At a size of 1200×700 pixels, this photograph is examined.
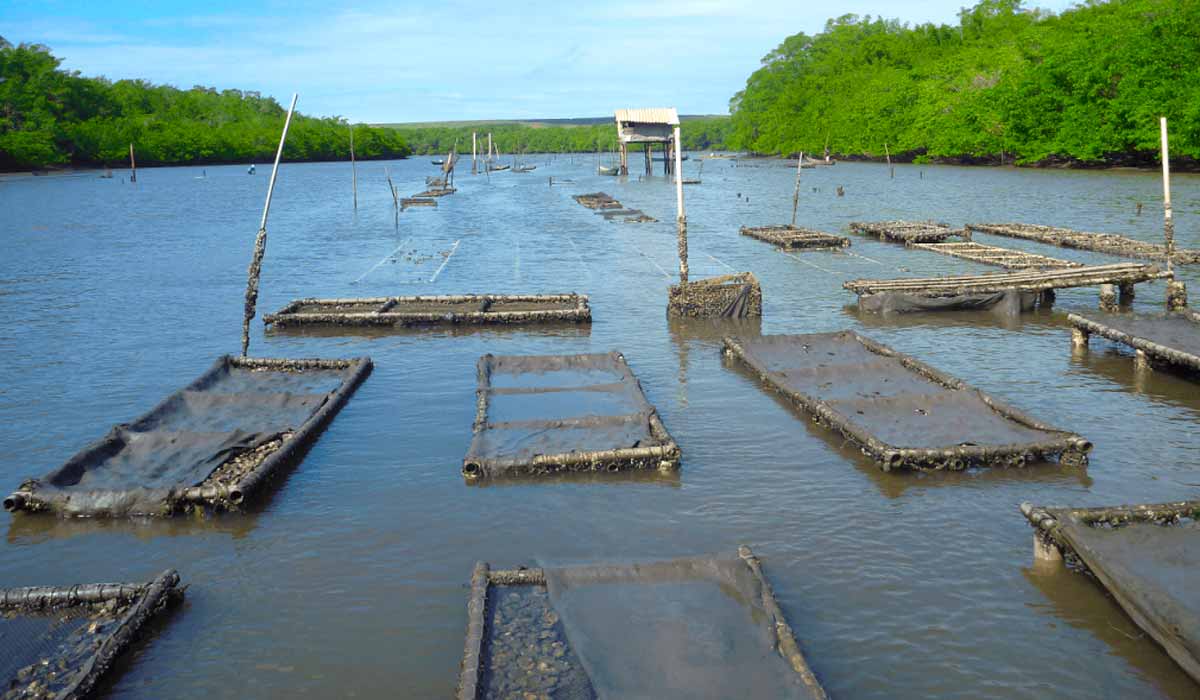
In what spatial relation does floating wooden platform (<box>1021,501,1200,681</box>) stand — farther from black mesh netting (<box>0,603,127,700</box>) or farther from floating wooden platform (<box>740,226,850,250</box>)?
floating wooden platform (<box>740,226,850,250</box>)

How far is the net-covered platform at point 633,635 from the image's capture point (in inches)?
235

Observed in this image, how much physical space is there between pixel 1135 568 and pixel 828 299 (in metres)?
13.7

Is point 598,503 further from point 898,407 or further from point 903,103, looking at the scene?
point 903,103

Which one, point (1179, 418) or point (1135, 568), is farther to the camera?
point (1179, 418)

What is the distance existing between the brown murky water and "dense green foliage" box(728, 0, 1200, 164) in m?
38.3

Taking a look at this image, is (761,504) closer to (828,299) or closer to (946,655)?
(946,655)

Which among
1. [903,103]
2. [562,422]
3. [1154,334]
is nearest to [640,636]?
[562,422]

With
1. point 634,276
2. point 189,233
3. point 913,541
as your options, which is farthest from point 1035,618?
point 189,233

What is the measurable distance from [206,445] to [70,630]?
3.70 meters

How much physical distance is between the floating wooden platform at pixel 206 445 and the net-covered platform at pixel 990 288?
10.4 meters

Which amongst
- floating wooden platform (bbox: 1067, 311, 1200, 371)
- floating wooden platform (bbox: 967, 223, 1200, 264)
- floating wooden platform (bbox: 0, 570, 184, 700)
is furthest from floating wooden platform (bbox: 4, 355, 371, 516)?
floating wooden platform (bbox: 967, 223, 1200, 264)

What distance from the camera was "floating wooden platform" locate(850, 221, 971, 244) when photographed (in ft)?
95.2

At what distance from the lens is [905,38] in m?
111

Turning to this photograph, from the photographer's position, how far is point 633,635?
21.5 ft
